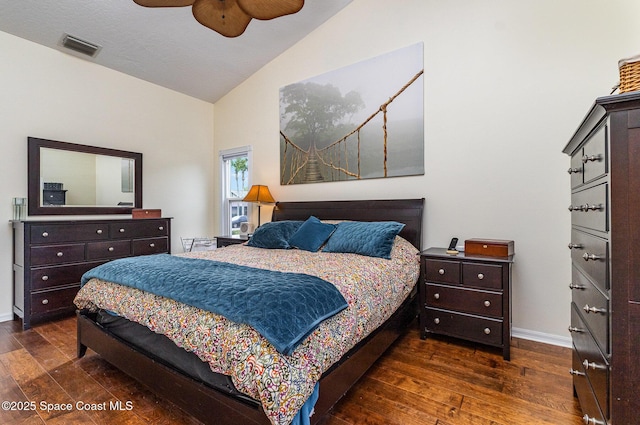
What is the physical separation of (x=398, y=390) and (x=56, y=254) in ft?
10.8

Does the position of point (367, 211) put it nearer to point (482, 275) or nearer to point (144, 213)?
point (482, 275)

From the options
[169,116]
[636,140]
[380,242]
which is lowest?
[380,242]

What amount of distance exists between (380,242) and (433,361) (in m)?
0.92

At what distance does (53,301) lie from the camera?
2980 mm

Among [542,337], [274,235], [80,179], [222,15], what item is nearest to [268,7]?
[222,15]

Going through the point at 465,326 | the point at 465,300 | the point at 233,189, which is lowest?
the point at 465,326

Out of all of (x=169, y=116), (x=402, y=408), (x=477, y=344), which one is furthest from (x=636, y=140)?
(x=169, y=116)

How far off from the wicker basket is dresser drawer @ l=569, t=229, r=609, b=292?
1.77ft

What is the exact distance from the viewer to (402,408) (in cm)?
165

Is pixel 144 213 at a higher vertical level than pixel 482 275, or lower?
higher

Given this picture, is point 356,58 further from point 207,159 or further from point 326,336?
point 326,336

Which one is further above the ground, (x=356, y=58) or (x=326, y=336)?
(x=356, y=58)

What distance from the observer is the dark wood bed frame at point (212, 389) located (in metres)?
1.32

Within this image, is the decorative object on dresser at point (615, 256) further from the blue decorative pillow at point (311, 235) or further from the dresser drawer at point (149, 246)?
the dresser drawer at point (149, 246)
